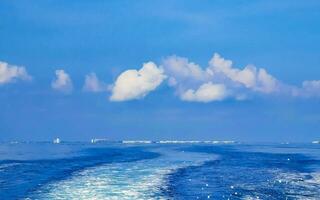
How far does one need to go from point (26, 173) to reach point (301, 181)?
3108cm

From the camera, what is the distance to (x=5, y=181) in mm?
51188

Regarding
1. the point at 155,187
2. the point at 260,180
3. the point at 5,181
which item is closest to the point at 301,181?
the point at 260,180

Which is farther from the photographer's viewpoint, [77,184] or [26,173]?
[26,173]

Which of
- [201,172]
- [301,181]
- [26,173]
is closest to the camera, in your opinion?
[301,181]

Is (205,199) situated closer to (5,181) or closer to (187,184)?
(187,184)

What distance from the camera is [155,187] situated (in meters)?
47.6

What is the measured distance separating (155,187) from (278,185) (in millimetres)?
12474

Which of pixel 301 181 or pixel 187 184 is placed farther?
pixel 301 181

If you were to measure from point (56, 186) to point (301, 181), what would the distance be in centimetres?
2555

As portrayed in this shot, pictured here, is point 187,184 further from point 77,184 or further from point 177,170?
point 177,170

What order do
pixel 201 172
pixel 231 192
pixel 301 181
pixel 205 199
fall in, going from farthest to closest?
pixel 201 172 → pixel 301 181 → pixel 231 192 → pixel 205 199

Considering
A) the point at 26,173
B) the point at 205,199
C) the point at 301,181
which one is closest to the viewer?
the point at 205,199

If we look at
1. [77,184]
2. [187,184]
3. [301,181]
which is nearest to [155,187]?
[187,184]

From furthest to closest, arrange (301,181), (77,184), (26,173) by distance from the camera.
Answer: (26,173) → (301,181) → (77,184)
